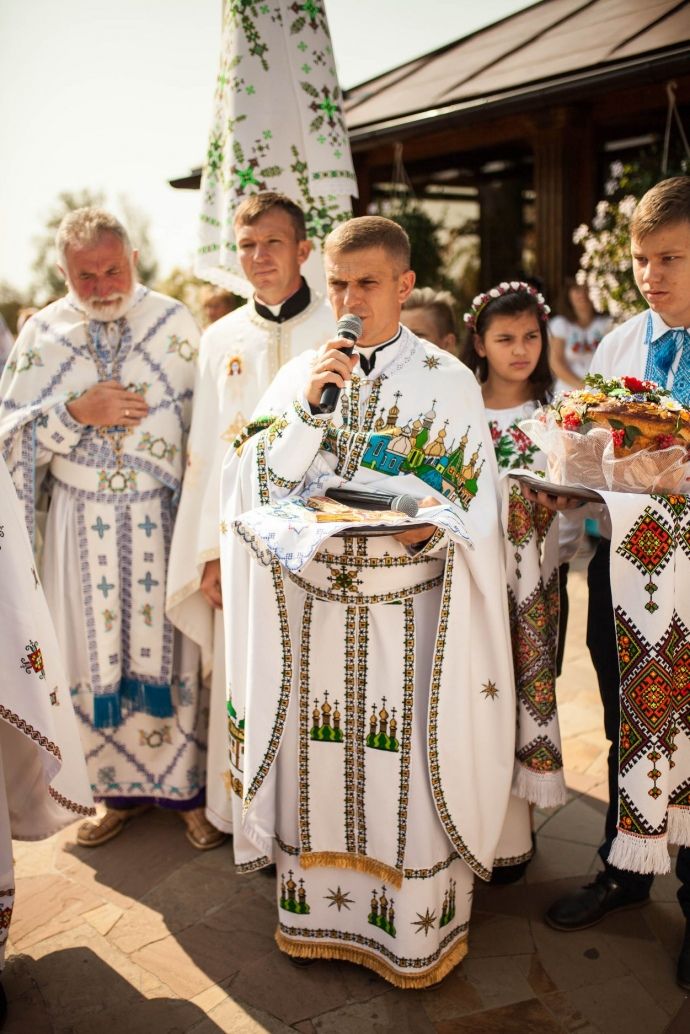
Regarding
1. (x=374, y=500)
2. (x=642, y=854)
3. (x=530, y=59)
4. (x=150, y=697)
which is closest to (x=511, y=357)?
(x=374, y=500)

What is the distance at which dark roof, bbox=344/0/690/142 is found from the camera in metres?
6.73

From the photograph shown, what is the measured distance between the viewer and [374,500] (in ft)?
8.38

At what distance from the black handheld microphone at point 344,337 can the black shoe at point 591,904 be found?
1.90 metres

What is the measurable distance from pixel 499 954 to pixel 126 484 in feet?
7.26

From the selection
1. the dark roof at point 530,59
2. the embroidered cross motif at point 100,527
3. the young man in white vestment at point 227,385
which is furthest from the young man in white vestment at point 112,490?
the dark roof at point 530,59

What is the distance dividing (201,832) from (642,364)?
250cm

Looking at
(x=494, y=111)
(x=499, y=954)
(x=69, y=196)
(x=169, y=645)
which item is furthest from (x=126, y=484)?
(x=69, y=196)

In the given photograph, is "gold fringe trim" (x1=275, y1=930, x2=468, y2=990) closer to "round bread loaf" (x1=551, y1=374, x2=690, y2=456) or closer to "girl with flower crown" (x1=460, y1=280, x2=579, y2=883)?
"girl with flower crown" (x1=460, y1=280, x2=579, y2=883)

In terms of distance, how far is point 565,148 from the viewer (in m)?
7.88

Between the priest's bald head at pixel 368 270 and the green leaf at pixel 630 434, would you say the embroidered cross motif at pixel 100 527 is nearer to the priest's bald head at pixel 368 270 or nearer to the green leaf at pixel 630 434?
the priest's bald head at pixel 368 270

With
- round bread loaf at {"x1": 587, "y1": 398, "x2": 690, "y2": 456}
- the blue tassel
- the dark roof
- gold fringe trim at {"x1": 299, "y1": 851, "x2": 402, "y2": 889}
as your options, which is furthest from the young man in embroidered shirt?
the dark roof

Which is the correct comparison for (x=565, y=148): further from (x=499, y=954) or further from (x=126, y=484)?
(x=499, y=954)

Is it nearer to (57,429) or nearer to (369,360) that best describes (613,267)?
(369,360)

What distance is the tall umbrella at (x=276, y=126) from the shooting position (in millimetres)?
3652
